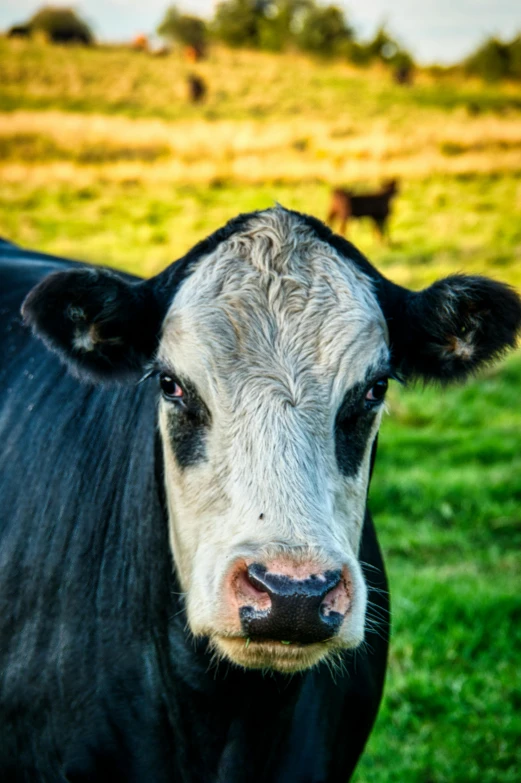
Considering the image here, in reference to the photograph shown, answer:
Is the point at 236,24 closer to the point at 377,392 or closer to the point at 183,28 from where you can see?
the point at 183,28

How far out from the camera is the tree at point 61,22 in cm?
3678

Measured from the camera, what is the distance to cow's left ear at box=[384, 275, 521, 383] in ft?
9.13

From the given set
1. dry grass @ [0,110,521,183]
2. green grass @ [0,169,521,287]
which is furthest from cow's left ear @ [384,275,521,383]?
dry grass @ [0,110,521,183]

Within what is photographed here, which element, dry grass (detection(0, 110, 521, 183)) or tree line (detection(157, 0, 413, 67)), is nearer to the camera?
dry grass (detection(0, 110, 521, 183))

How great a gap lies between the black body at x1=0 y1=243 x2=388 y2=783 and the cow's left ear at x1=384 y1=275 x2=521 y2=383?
2.38 ft

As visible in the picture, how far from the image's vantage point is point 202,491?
7.77ft

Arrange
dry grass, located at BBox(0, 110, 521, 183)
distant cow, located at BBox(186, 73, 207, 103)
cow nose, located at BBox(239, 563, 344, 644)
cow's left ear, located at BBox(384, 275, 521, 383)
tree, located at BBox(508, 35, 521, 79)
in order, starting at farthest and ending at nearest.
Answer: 1. tree, located at BBox(508, 35, 521, 79)
2. distant cow, located at BBox(186, 73, 207, 103)
3. dry grass, located at BBox(0, 110, 521, 183)
4. cow's left ear, located at BBox(384, 275, 521, 383)
5. cow nose, located at BBox(239, 563, 344, 644)

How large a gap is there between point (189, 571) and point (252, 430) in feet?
1.66

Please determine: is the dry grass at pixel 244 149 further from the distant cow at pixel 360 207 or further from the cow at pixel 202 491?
the cow at pixel 202 491

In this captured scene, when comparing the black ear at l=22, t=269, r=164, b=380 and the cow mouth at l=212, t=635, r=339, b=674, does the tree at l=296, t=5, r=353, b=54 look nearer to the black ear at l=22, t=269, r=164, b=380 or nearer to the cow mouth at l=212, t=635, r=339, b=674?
the black ear at l=22, t=269, r=164, b=380

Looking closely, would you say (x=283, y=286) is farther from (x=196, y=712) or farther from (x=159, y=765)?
(x=159, y=765)

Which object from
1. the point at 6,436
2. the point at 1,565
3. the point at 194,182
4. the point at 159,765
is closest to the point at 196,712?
the point at 159,765

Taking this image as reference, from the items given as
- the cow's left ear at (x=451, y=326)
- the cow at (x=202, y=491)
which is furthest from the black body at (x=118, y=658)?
the cow's left ear at (x=451, y=326)

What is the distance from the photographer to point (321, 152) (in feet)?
73.7
